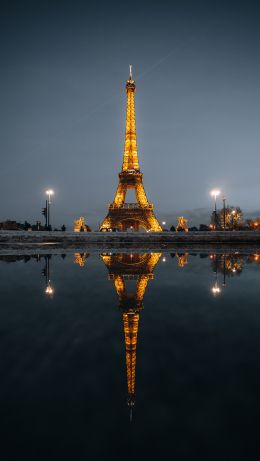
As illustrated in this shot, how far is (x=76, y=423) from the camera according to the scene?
254cm

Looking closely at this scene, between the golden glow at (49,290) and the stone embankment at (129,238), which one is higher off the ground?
the stone embankment at (129,238)

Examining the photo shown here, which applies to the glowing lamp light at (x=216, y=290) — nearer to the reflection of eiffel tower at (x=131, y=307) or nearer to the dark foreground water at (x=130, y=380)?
the dark foreground water at (x=130, y=380)

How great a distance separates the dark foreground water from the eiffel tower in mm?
50123

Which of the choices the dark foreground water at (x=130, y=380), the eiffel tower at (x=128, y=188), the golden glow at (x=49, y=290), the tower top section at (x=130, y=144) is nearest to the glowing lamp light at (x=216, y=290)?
the dark foreground water at (x=130, y=380)

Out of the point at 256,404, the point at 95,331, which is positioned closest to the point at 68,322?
the point at 95,331

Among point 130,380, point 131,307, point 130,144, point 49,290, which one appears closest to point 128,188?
point 130,144

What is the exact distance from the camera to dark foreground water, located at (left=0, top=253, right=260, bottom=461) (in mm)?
2322

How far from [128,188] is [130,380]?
202 feet

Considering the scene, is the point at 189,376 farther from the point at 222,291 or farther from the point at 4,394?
the point at 222,291

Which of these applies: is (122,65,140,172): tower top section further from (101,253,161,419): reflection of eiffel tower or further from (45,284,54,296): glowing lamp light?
(45,284,54,296): glowing lamp light

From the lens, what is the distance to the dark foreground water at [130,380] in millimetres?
2322

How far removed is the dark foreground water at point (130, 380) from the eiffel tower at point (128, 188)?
5012 cm

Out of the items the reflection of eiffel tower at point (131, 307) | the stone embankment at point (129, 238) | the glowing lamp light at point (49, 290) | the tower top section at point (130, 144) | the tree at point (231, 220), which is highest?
the tower top section at point (130, 144)

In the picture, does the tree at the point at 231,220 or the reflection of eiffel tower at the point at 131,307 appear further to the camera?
the tree at the point at 231,220
